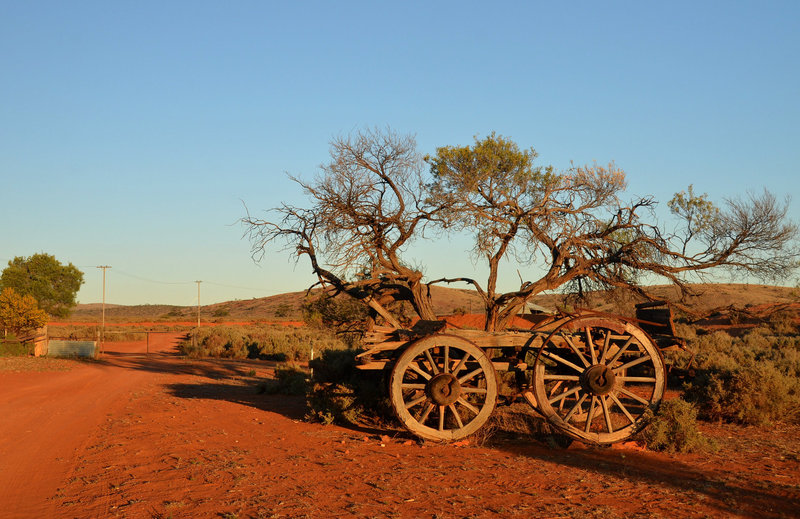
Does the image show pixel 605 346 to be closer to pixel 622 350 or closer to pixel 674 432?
pixel 622 350

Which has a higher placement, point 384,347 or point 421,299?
point 421,299

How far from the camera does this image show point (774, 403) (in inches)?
452

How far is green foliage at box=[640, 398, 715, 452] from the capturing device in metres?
9.25

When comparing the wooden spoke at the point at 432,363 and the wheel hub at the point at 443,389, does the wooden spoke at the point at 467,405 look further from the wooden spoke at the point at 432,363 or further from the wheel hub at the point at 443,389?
→ the wooden spoke at the point at 432,363

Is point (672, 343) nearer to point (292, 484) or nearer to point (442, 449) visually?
point (442, 449)

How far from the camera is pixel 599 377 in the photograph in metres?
9.71

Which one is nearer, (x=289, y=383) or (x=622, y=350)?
(x=622, y=350)

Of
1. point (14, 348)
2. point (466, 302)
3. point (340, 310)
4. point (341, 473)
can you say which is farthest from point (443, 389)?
point (466, 302)

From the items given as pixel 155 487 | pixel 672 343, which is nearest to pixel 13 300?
pixel 155 487

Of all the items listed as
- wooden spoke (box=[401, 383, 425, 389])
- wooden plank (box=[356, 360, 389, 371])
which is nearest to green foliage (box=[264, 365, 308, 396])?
wooden plank (box=[356, 360, 389, 371])

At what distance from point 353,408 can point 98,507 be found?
233 inches

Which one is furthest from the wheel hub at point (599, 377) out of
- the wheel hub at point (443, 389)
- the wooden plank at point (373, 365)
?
the wooden plank at point (373, 365)

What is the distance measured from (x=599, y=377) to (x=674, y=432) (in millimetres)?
1300

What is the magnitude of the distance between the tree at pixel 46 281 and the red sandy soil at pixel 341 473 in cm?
5584
